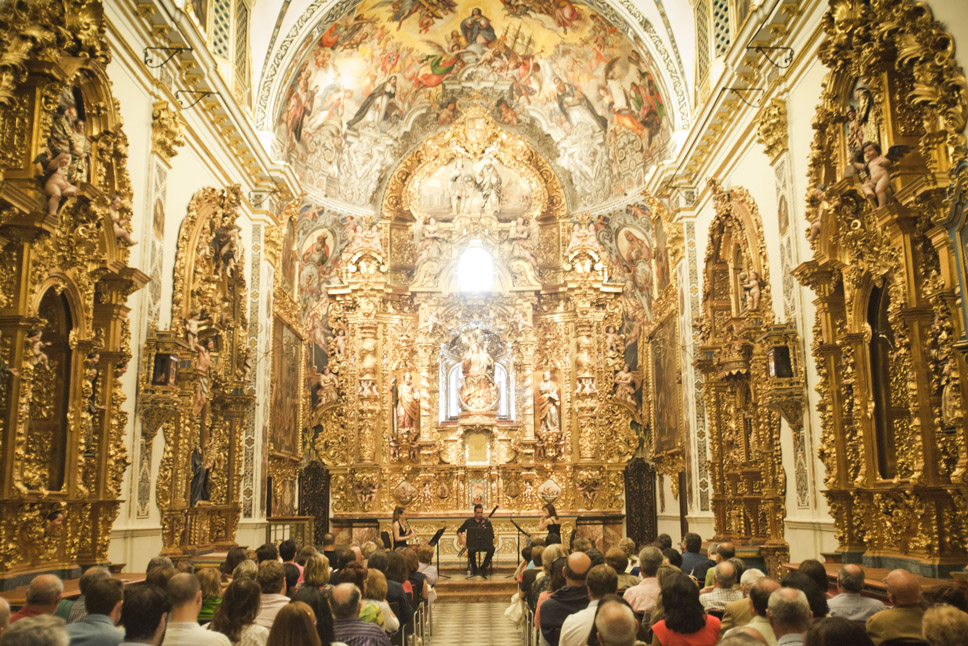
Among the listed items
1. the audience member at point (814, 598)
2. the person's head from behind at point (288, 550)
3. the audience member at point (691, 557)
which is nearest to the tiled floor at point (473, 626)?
the audience member at point (691, 557)

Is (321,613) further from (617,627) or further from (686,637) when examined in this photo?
(686,637)

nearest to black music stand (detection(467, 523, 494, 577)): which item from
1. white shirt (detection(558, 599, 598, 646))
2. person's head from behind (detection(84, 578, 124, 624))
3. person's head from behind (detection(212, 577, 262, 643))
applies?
white shirt (detection(558, 599, 598, 646))

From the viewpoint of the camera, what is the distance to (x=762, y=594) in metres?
6.25

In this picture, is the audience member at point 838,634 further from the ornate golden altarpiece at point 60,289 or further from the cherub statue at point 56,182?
the cherub statue at point 56,182

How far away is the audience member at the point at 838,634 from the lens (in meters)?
4.36

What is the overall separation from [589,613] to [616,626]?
4.85 feet

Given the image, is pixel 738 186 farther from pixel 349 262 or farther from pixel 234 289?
pixel 349 262

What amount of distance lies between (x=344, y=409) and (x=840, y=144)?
16.6 meters

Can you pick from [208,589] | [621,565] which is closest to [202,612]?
[208,589]

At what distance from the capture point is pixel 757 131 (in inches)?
591

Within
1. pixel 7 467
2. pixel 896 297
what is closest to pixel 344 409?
pixel 7 467

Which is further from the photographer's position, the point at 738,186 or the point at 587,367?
the point at 587,367

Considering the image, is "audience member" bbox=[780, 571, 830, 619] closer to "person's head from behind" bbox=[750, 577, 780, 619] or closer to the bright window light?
"person's head from behind" bbox=[750, 577, 780, 619]

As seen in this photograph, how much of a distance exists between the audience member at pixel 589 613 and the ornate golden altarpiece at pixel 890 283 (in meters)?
3.77
